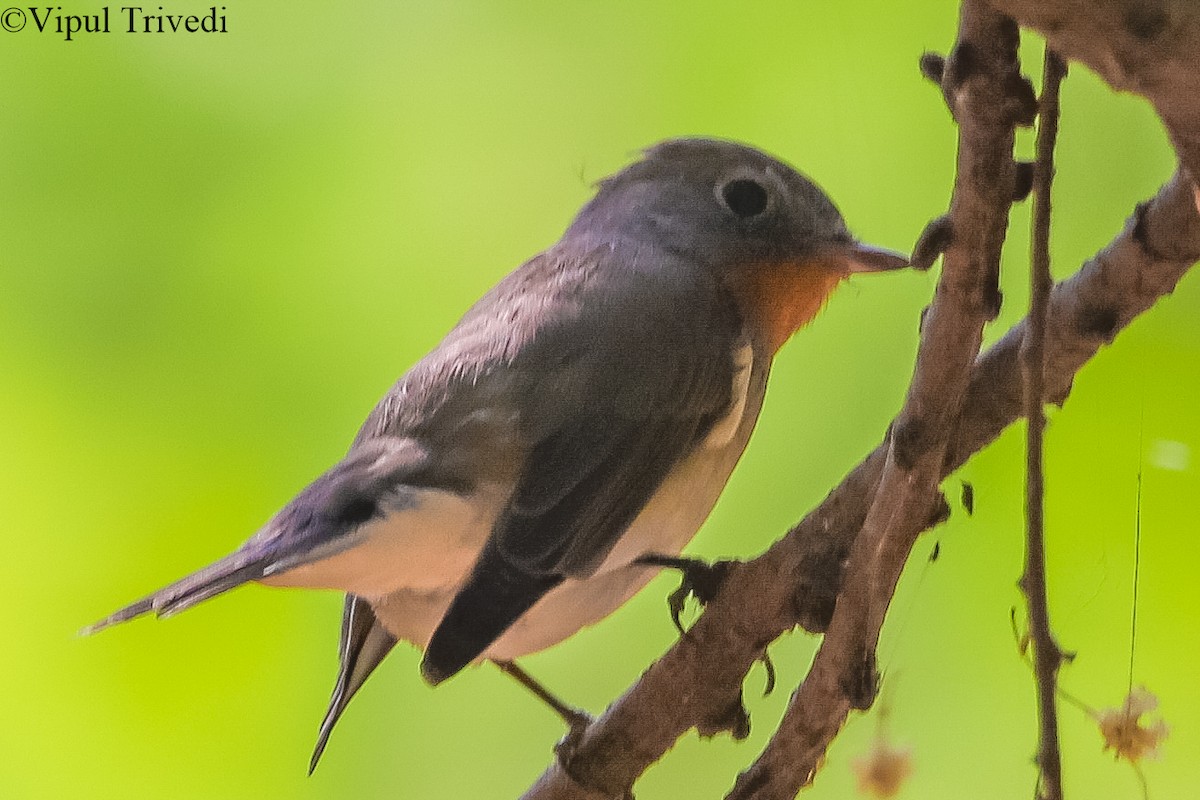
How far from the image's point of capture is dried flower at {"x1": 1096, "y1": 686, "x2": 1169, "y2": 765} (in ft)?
3.02

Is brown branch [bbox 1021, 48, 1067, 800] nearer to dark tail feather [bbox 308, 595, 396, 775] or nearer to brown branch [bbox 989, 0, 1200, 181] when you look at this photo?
brown branch [bbox 989, 0, 1200, 181]

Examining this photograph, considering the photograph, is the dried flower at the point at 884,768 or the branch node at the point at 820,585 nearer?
the branch node at the point at 820,585

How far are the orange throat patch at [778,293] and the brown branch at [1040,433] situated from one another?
1.45 ft

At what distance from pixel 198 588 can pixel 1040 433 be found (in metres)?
0.59

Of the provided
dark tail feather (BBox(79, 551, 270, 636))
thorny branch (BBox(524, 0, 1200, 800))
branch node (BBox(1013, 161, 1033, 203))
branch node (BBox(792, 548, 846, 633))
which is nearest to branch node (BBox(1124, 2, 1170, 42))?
branch node (BBox(1013, 161, 1033, 203))

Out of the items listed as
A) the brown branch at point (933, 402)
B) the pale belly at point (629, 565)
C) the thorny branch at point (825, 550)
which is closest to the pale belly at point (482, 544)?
the pale belly at point (629, 565)

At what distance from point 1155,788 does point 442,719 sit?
0.73 metres

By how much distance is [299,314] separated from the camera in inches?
52.8

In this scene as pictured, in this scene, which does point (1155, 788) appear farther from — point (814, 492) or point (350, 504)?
point (350, 504)

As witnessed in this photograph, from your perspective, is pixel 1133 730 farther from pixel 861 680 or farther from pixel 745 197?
pixel 745 197

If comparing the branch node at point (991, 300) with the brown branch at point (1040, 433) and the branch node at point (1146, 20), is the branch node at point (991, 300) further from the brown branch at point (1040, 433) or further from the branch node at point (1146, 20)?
the branch node at point (1146, 20)

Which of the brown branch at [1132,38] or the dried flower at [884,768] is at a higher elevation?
the brown branch at [1132,38]

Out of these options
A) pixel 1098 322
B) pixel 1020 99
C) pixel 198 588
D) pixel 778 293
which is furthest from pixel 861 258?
pixel 198 588

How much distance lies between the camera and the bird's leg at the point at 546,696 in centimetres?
120
